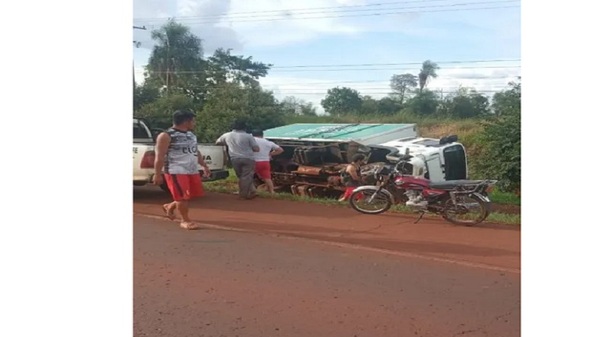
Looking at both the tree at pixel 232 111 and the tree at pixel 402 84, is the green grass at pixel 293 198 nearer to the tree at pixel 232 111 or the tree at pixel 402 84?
the tree at pixel 232 111

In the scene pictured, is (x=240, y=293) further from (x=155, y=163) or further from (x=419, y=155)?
(x=419, y=155)

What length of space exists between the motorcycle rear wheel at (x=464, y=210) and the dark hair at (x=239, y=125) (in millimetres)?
816

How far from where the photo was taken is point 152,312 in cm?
230

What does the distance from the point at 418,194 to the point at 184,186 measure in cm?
86

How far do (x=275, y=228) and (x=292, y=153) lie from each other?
29 centimetres

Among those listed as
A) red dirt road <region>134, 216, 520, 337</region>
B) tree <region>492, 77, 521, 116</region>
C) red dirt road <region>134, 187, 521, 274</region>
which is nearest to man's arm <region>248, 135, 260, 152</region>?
red dirt road <region>134, 187, 521, 274</region>

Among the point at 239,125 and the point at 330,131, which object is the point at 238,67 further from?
the point at 330,131

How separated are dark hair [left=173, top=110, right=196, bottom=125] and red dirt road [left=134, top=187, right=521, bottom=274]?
26 centimetres

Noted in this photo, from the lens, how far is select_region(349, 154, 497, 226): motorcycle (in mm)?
2338

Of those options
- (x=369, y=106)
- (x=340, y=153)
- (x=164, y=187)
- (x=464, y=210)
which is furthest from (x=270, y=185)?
(x=464, y=210)

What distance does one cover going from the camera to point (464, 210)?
94.4 inches

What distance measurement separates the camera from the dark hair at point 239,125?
2.32 meters
